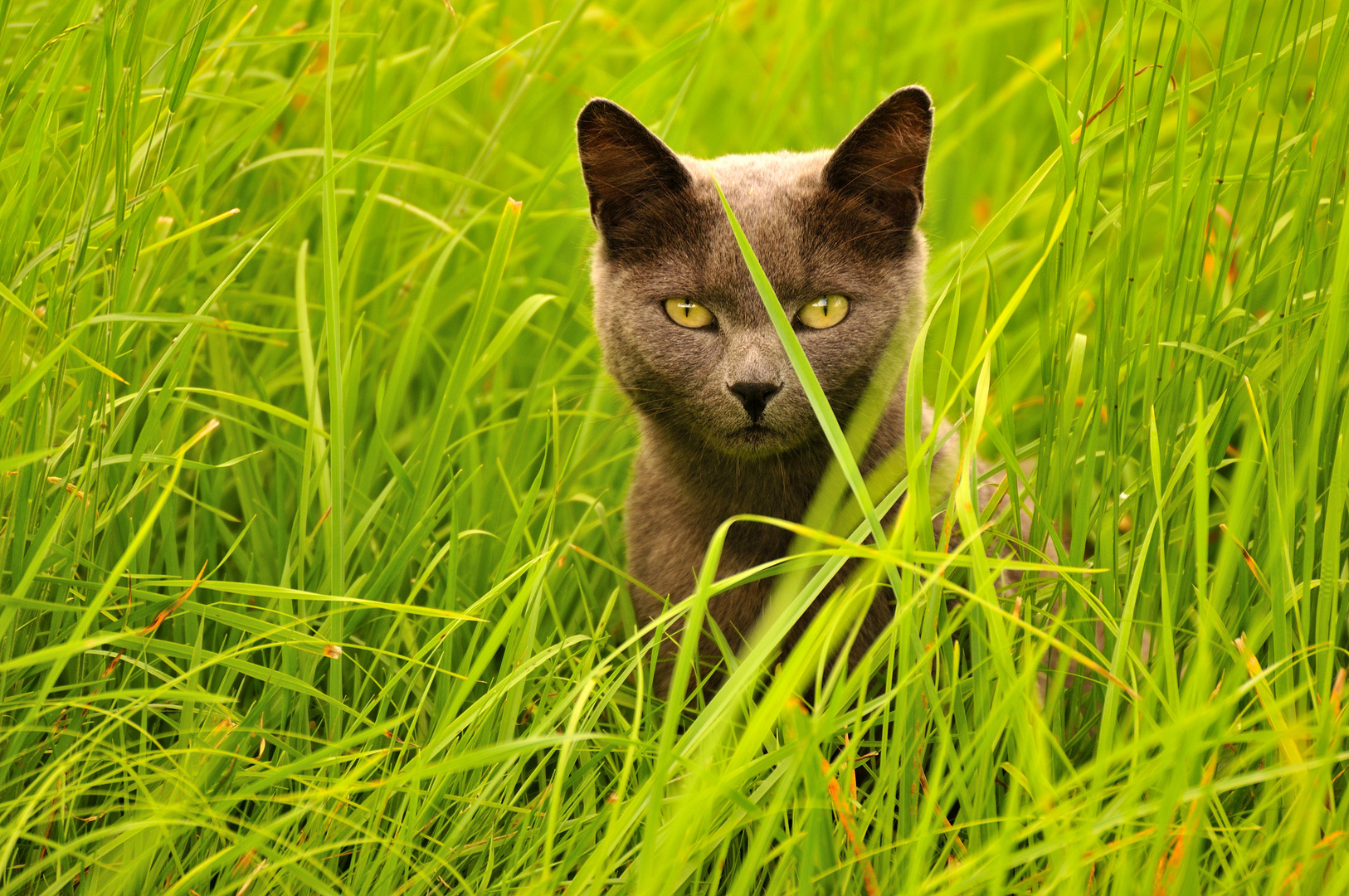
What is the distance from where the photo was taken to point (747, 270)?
179 cm

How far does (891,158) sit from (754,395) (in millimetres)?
519

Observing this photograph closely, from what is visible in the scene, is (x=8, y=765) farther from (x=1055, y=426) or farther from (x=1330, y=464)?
(x=1330, y=464)

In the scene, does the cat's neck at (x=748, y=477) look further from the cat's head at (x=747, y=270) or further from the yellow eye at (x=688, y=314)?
the yellow eye at (x=688, y=314)

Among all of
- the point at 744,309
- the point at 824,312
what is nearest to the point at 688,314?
the point at 744,309

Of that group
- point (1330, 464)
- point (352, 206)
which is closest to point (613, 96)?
point (352, 206)

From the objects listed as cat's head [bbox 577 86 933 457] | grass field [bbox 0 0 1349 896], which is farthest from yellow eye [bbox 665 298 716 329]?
grass field [bbox 0 0 1349 896]

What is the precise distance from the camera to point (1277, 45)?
1532mm

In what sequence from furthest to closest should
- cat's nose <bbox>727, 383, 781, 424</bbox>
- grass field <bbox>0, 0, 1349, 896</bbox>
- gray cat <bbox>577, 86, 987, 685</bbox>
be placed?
gray cat <bbox>577, 86, 987, 685</bbox>, cat's nose <bbox>727, 383, 781, 424</bbox>, grass field <bbox>0, 0, 1349, 896</bbox>

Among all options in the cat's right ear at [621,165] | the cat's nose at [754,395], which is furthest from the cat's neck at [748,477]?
the cat's right ear at [621,165]

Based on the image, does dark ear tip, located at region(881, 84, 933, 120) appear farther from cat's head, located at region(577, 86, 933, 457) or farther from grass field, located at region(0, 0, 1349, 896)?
grass field, located at region(0, 0, 1349, 896)

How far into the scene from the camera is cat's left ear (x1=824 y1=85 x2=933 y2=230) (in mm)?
1738

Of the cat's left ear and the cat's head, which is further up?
the cat's left ear

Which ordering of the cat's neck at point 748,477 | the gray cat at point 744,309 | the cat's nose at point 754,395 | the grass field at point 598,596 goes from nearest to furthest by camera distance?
the grass field at point 598,596 → the cat's nose at point 754,395 → the gray cat at point 744,309 → the cat's neck at point 748,477

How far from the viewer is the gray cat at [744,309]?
1.77 meters
